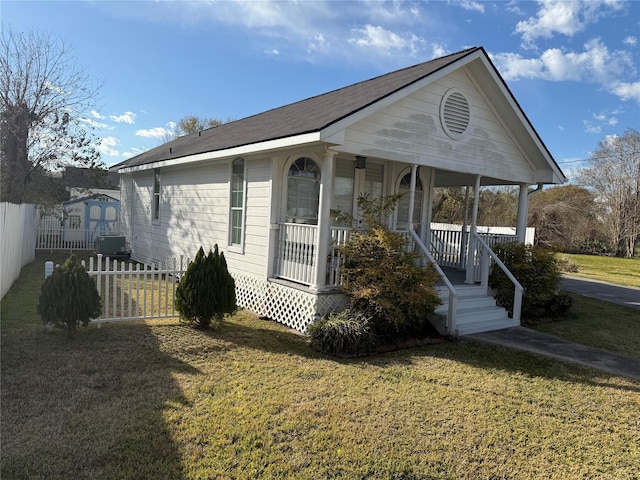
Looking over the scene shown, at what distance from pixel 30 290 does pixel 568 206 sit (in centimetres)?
3590

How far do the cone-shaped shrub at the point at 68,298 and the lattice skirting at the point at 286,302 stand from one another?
317cm

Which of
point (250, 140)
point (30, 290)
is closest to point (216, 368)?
point (250, 140)

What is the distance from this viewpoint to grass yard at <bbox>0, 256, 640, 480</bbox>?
3.47 m

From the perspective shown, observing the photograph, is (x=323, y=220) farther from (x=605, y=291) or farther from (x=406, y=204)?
(x=605, y=291)

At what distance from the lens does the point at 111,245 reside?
51.5 ft

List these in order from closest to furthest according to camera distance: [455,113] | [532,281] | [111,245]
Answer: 1. [455,113]
2. [532,281]
3. [111,245]

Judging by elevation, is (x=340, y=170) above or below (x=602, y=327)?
above

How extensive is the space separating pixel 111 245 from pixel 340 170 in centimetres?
1052

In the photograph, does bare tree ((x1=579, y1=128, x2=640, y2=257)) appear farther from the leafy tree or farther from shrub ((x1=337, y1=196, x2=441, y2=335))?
shrub ((x1=337, y1=196, x2=441, y2=335))

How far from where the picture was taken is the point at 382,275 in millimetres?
7023

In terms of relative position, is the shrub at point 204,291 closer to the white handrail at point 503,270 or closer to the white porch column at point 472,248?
the white porch column at point 472,248

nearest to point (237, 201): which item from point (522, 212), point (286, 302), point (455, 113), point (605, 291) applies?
point (286, 302)

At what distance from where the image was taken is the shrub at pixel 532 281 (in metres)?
9.56

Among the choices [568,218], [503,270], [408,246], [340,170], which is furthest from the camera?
[568,218]
